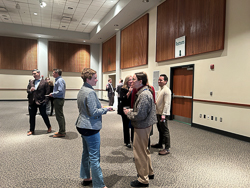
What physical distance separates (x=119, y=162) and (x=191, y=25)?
188 inches

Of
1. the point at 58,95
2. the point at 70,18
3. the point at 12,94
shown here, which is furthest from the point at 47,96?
the point at 12,94

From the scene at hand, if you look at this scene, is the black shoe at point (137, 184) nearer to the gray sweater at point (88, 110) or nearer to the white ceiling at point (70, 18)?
the gray sweater at point (88, 110)

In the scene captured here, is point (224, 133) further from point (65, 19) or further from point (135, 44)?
point (65, 19)

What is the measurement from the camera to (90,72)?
2080mm

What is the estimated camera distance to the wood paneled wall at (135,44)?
7.98 meters

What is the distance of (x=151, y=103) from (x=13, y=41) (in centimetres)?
1349

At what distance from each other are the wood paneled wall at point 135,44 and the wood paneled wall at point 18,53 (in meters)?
7.00

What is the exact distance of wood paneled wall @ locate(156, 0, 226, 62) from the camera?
4.85 m

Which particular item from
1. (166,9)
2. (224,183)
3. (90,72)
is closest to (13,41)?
(166,9)

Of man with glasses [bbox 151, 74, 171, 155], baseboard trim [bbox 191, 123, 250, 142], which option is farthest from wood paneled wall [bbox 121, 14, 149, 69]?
man with glasses [bbox 151, 74, 171, 155]

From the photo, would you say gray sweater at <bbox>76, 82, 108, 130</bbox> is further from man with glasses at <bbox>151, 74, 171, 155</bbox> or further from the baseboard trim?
the baseboard trim

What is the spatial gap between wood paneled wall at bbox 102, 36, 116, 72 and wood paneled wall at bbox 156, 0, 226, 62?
4.99 m

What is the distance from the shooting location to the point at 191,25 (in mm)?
5633

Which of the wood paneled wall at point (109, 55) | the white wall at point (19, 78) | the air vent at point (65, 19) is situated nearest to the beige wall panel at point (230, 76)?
the wood paneled wall at point (109, 55)
